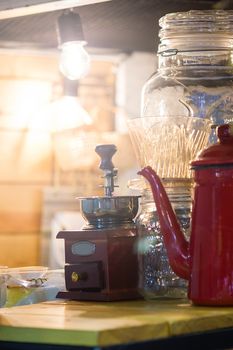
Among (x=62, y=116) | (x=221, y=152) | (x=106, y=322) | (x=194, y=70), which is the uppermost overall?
(x=62, y=116)

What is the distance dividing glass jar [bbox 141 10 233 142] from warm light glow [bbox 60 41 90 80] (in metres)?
0.63

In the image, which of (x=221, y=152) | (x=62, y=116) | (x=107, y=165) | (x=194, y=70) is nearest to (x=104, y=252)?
(x=107, y=165)

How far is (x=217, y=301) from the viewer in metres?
1.57

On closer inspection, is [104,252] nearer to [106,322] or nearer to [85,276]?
[85,276]

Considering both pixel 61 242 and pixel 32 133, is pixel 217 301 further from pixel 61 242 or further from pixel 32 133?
pixel 32 133

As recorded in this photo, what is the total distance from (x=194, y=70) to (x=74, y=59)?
0.78m

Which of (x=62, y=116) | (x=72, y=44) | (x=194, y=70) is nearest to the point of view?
(x=194, y=70)

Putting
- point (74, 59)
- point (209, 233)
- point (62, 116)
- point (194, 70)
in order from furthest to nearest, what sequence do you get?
point (62, 116)
point (74, 59)
point (194, 70)
point (209, 233)

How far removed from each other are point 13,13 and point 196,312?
39.7 inches

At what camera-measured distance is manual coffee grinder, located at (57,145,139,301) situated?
67.8 inches

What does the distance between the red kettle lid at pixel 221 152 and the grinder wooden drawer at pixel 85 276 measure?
0.30 m

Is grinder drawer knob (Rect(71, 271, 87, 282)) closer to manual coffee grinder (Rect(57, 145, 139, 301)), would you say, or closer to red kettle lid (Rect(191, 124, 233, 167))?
manual coffee grinder (Rect(57, 145, 139, 301))

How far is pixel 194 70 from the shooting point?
1948mm

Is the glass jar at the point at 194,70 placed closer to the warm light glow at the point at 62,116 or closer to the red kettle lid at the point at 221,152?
the red kettle lid at the point at 221,152
